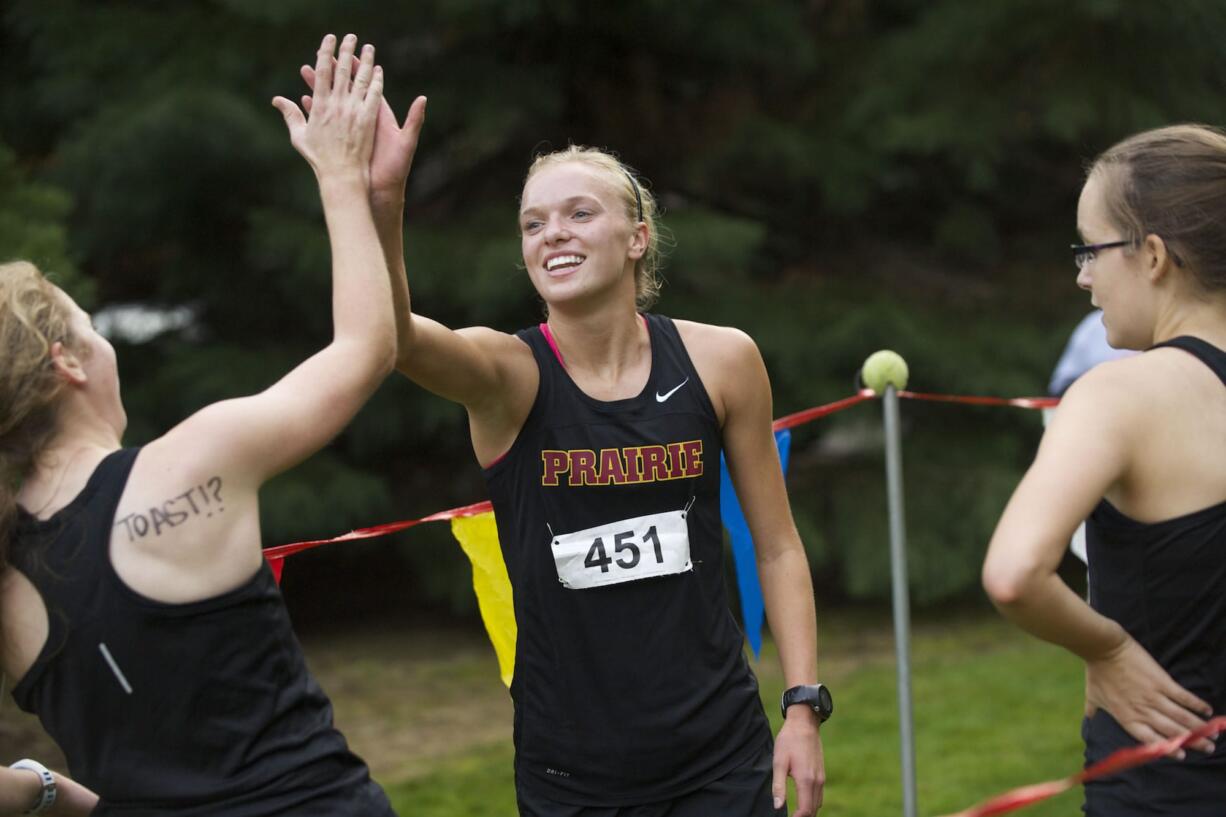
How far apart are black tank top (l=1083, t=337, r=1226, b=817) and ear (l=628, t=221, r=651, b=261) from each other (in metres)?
1.20

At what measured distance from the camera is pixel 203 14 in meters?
7.91

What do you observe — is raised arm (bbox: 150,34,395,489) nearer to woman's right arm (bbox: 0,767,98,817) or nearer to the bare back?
woman's right arm (bbox: 0,767,98,817)

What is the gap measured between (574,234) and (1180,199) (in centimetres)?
117

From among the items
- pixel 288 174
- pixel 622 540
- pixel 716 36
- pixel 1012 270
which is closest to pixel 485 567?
pixel 622 540

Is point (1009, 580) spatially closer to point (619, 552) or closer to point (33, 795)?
point (619, 552)

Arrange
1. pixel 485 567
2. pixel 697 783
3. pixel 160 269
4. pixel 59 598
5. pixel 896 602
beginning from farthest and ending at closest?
pixel 160 269, pixel 896 602, pixel 485 567, pixel 697 783, pixel 59 598

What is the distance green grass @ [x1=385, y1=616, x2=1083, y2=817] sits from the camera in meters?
5.30

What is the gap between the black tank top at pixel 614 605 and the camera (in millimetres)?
2648

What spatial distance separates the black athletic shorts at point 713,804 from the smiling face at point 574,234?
0.99m

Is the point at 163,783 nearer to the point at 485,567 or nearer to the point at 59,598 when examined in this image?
the point at 59,598

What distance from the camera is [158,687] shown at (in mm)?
1888

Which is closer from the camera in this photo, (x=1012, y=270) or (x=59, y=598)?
(x=59, y=598)

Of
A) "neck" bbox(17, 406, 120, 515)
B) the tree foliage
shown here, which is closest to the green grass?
the tree foliage

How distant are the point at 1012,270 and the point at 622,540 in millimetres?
7003
